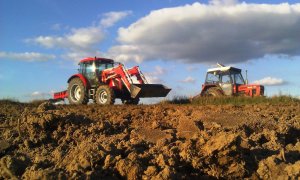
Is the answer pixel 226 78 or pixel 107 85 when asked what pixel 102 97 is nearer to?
pixel 107 85

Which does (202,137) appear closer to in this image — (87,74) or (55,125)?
(55,125)

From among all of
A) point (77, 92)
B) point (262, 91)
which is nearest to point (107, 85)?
point (77, 92)

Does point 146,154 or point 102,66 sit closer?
point 146,154

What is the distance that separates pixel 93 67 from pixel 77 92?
1427 mm

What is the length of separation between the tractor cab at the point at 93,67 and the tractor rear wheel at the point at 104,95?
99 cm

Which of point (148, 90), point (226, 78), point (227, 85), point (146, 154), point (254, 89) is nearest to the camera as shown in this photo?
point (146, 154)

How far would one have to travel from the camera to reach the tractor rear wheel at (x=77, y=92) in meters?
17.6

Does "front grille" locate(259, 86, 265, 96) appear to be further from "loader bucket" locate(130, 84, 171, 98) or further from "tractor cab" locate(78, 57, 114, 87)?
"tractor cab" locate(78, 57, 114, 87)

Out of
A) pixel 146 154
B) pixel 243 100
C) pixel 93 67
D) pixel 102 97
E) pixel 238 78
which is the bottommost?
pixel 146 154

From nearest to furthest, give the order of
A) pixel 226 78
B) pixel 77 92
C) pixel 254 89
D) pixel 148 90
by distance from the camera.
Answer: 1. pixel 148 90
2. pixel 254 89
3. pixel 226 78
4. pixel 77 92

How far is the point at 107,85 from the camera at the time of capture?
54.3 ft

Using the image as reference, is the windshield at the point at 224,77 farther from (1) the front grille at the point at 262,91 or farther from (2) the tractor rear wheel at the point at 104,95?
(2) the tractor rear wheel at the point at 104,95

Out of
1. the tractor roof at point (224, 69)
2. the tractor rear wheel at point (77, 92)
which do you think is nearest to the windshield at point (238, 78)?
the tractor roof at point (224, 69)

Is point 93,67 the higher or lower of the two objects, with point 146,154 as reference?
higher
